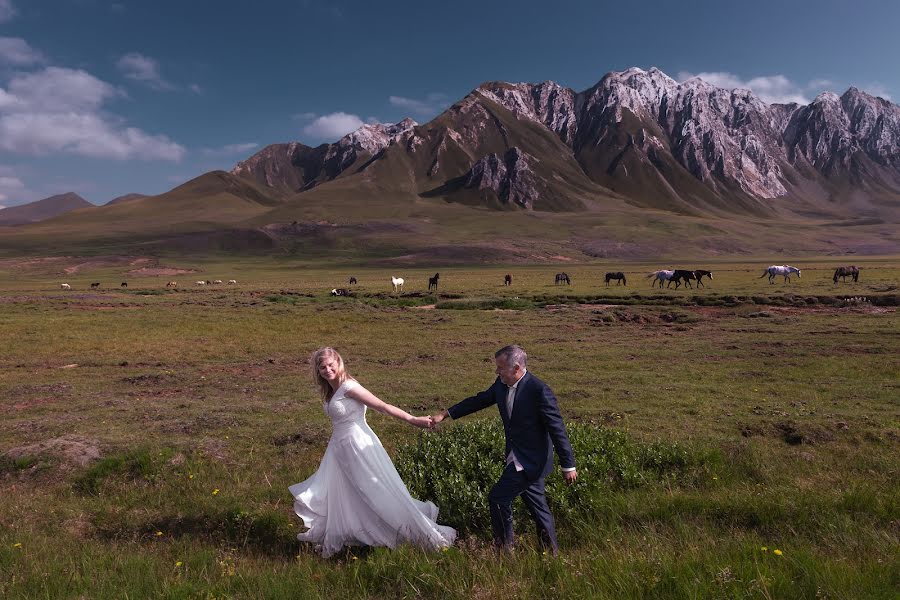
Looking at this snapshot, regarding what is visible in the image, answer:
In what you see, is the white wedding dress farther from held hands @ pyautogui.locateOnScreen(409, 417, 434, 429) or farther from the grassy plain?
held hands @ pyautogui.locateOnScreen(409, 417, 434, 429)

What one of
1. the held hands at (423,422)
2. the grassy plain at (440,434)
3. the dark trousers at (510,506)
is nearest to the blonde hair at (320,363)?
the held hands at (423,422)

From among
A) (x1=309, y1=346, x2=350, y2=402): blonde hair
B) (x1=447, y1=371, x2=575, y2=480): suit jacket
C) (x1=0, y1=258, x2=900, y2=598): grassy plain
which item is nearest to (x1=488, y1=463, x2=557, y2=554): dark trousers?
(x1=447, y1=371, x2=575, y2=480): suit jacket

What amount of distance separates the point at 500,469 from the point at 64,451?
8.95 metres

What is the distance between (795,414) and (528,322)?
73.6 ft

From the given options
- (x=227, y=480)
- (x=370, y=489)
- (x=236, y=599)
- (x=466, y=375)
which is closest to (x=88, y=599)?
(x=236, y=599)

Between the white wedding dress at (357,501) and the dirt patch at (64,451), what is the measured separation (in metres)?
6.33

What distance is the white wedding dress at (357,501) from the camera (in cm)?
629

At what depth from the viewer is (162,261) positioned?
13950cm

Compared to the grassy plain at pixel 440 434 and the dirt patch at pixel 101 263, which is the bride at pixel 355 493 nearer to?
the grassy plain at pixel 440 434

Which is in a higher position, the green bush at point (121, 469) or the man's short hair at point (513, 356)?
the man's short hair at point (513, 356)

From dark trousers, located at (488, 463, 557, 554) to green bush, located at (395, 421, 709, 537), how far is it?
732mm

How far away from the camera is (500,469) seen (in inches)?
285

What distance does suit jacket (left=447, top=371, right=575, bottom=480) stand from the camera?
19.1ft

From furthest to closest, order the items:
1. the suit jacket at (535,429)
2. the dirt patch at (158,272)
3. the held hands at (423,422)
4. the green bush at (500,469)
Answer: the dirt patch at (158,272)
the green bush at (500,469)
the held hands at (423,422)
the suit jacket at (535,429)
